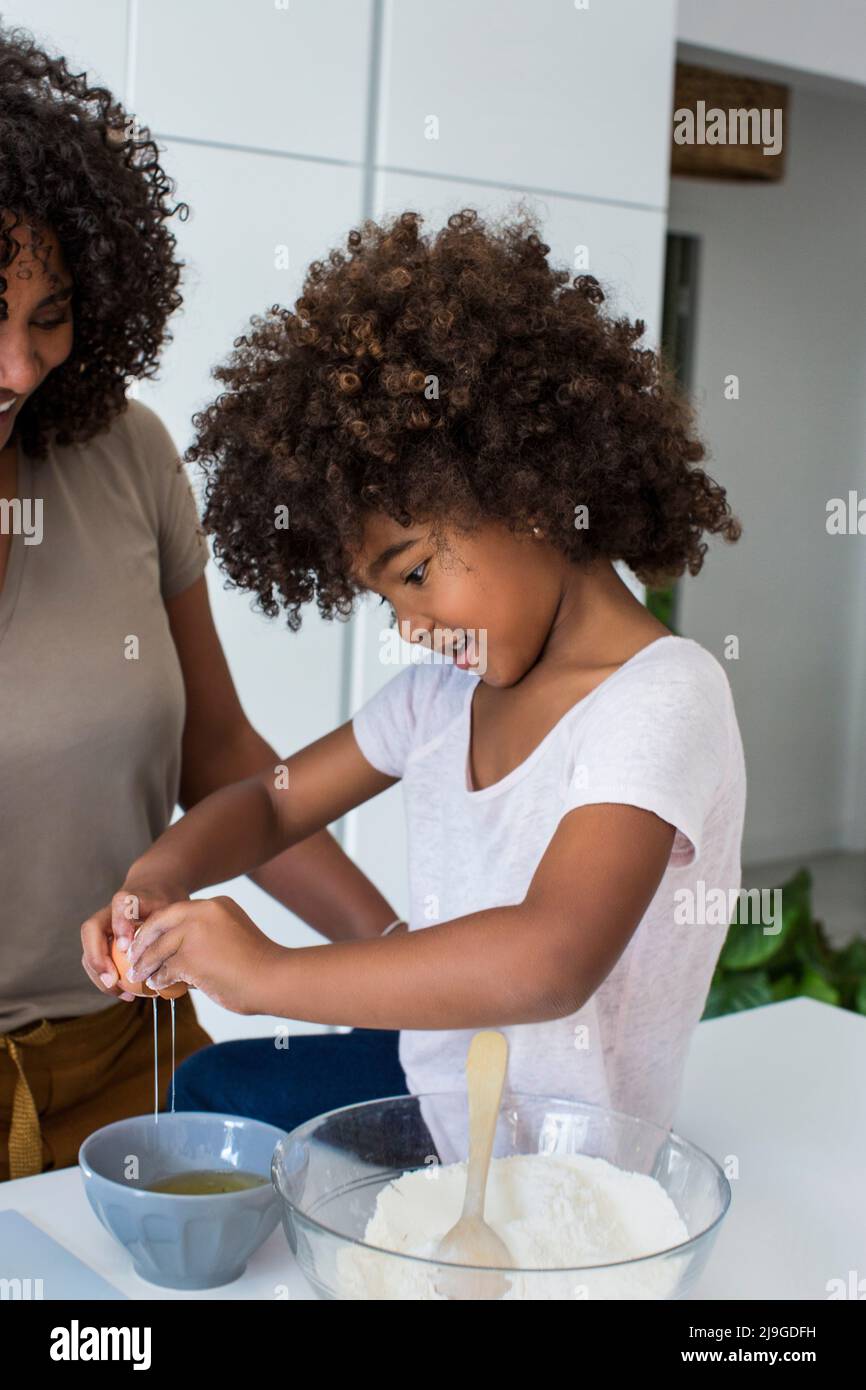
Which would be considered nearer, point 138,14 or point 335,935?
point 335,935

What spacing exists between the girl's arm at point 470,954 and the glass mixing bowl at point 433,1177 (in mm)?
82

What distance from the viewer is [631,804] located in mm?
1012

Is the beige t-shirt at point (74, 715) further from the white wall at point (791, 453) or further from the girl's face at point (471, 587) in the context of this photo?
the white wall at point (791, 453)

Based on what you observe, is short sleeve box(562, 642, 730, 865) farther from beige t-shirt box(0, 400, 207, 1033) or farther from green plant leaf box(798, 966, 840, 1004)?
green plant leaf box(798, 966, 840, 1004)

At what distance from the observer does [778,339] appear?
5.29 metres

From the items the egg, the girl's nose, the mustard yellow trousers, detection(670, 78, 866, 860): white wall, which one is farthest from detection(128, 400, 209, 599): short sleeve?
detection(670, 78, 866, 860): white wall

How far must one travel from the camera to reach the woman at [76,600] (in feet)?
4.18

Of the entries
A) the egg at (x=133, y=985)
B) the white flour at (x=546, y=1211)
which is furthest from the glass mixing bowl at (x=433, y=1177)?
the egg at (x=133, y=985)

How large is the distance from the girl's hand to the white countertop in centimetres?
17

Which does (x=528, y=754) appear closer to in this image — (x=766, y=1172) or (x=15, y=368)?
(x=766, y=1172)

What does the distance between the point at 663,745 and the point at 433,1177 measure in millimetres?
338
